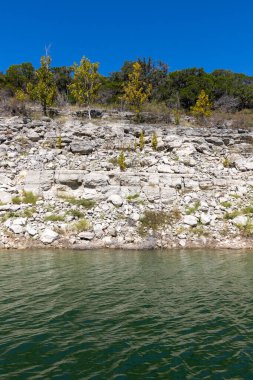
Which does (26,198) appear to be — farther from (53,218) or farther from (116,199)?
(116,199)

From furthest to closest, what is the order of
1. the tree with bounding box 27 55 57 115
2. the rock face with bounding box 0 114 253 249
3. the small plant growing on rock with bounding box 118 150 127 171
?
the tree with bounding box 27 55 57 115
the small plant growing on rock with bounding box 118 150 127 171
the rock face with bounding box 0 114 253 249

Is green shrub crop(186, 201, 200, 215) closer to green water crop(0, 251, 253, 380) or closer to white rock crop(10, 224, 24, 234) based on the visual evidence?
green water crop(0, 251, 253, 380)

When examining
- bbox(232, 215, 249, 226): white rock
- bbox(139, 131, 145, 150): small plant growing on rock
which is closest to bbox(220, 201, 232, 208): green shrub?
bbox(232, 215, 249, 226): white rock

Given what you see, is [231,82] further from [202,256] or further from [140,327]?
[140,327]

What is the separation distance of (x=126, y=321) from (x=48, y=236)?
53.1ft

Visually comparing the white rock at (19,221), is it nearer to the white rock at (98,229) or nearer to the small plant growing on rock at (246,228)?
the white rock at (98,229)

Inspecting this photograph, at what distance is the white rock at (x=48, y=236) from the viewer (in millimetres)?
24494

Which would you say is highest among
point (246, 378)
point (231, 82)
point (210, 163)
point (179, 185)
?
point (231, 82)

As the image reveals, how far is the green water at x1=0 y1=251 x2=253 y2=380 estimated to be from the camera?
22.8 feet

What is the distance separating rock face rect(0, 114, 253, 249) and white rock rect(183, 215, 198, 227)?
0.08m

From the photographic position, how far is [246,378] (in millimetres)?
6469

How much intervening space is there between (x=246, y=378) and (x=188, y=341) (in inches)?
78.3

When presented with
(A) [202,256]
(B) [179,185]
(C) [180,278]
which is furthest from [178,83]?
(C) [180,278]

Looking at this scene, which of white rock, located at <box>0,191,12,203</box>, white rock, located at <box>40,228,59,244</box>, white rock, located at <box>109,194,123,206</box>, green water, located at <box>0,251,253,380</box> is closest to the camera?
green water, located at <box>0,251,253,380</box>
